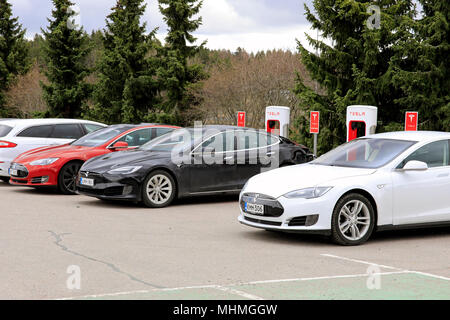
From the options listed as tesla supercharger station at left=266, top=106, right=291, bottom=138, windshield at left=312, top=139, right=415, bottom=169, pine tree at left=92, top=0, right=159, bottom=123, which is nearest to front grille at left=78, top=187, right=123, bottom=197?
windshield at left=312, top=139, right=415, bottom=169

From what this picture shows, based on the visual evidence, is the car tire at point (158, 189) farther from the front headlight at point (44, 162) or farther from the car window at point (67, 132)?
the car window at point (67, 132)

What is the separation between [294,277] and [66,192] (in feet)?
27.0

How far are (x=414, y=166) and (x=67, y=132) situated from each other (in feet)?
32.1

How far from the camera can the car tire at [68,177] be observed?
527 inches

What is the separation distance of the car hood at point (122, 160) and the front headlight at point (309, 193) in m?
4.02

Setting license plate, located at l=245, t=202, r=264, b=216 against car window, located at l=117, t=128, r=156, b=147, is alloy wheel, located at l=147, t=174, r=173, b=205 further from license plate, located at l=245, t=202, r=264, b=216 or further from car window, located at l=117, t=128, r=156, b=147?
license plate, located at l=245, t=202, r=264, b=216

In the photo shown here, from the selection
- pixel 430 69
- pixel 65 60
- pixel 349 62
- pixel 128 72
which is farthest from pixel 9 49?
pixel 430 69

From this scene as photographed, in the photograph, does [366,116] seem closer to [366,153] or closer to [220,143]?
[220,143]

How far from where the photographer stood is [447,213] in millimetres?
A: 8695

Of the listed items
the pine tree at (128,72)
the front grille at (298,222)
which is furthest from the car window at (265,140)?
the pine tree at (128,72)

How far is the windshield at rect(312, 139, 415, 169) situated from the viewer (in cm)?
864

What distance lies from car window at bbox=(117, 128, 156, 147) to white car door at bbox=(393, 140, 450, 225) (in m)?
6.85
